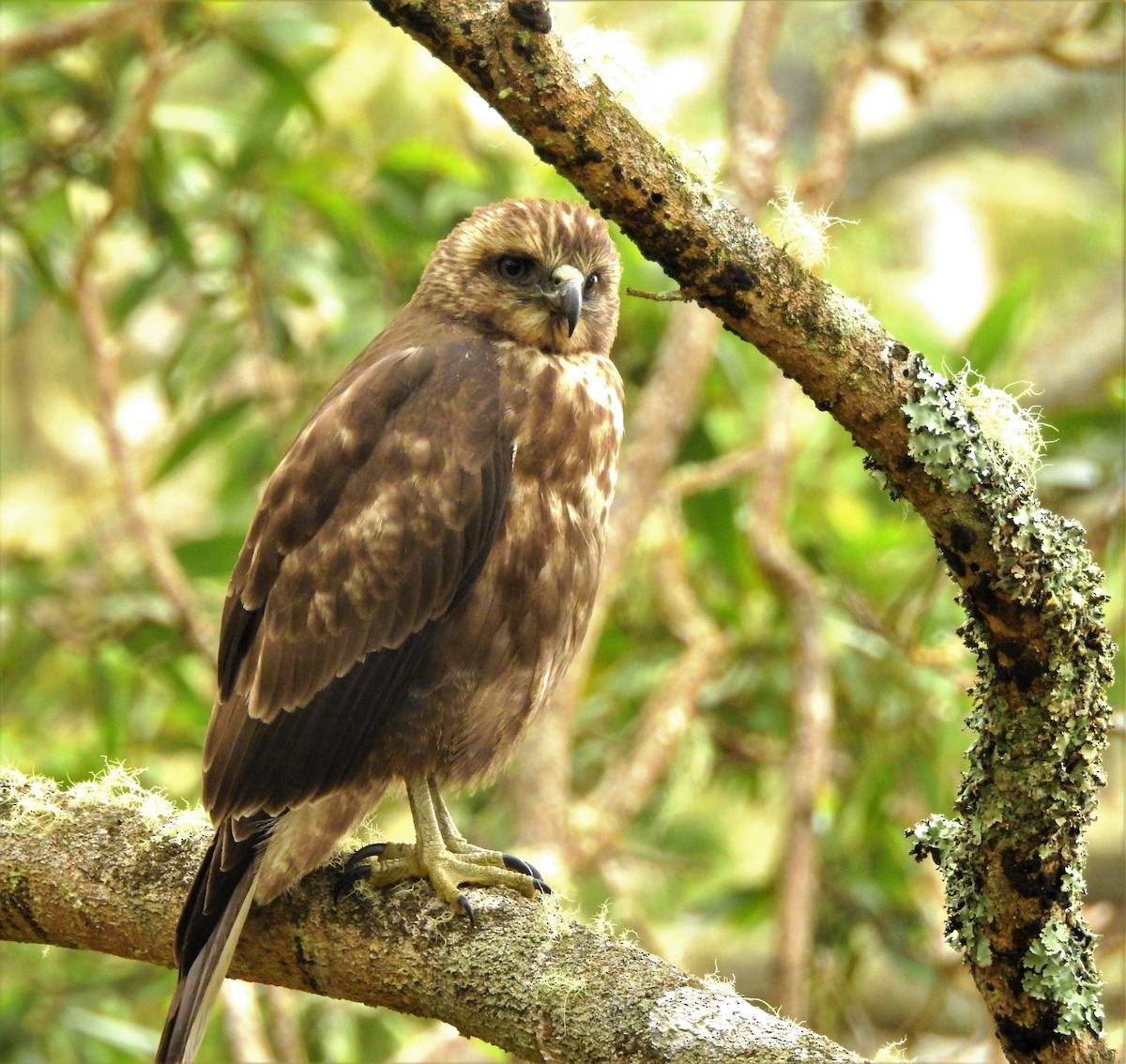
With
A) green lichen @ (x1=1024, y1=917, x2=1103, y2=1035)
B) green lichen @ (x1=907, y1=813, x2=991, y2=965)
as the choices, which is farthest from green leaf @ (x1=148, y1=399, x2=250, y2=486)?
green lichen @ (x1=1024, y1=917, x2=1103, y2=1035)

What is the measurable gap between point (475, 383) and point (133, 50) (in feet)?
9.35

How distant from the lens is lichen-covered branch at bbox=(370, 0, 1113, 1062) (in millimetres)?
1802

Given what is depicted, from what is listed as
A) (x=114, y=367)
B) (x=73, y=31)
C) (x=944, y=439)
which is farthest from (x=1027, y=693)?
(x=73, y=31)

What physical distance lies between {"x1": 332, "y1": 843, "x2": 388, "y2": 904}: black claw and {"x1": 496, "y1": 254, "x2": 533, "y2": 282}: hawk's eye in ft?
3.75

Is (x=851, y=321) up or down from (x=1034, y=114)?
down

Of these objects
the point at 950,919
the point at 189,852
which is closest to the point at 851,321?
the point at 950,919

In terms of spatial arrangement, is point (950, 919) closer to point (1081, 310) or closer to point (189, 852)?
point (189, 852)

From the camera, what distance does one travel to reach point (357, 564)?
2.73 m

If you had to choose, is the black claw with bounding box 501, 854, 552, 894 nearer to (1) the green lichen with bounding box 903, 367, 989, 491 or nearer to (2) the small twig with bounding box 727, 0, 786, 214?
(1) the green lichen with bounding box 903, 367, 989, 491

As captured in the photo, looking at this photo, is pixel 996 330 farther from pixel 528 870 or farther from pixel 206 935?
pixel 206 935

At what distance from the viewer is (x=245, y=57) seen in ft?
16.3

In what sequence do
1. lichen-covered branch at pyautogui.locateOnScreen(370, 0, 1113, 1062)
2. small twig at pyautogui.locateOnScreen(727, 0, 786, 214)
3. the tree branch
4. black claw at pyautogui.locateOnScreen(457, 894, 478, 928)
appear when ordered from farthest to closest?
small twig at pyautogui.locateOnScreen(727, 0, 786, 214), the tree branch, black claw at pyautogui.locateOnScreen(457, 894, 478, 928), lichen-covered branch at pyautogui.locateOnScreen(370, 0, 1113, 1062)

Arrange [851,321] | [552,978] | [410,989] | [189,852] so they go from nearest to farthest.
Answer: [851,321], [552,978], [410,989], [189,852]

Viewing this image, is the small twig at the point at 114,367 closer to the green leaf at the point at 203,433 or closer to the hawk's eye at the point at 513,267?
the green leaf at the point at 203,433
